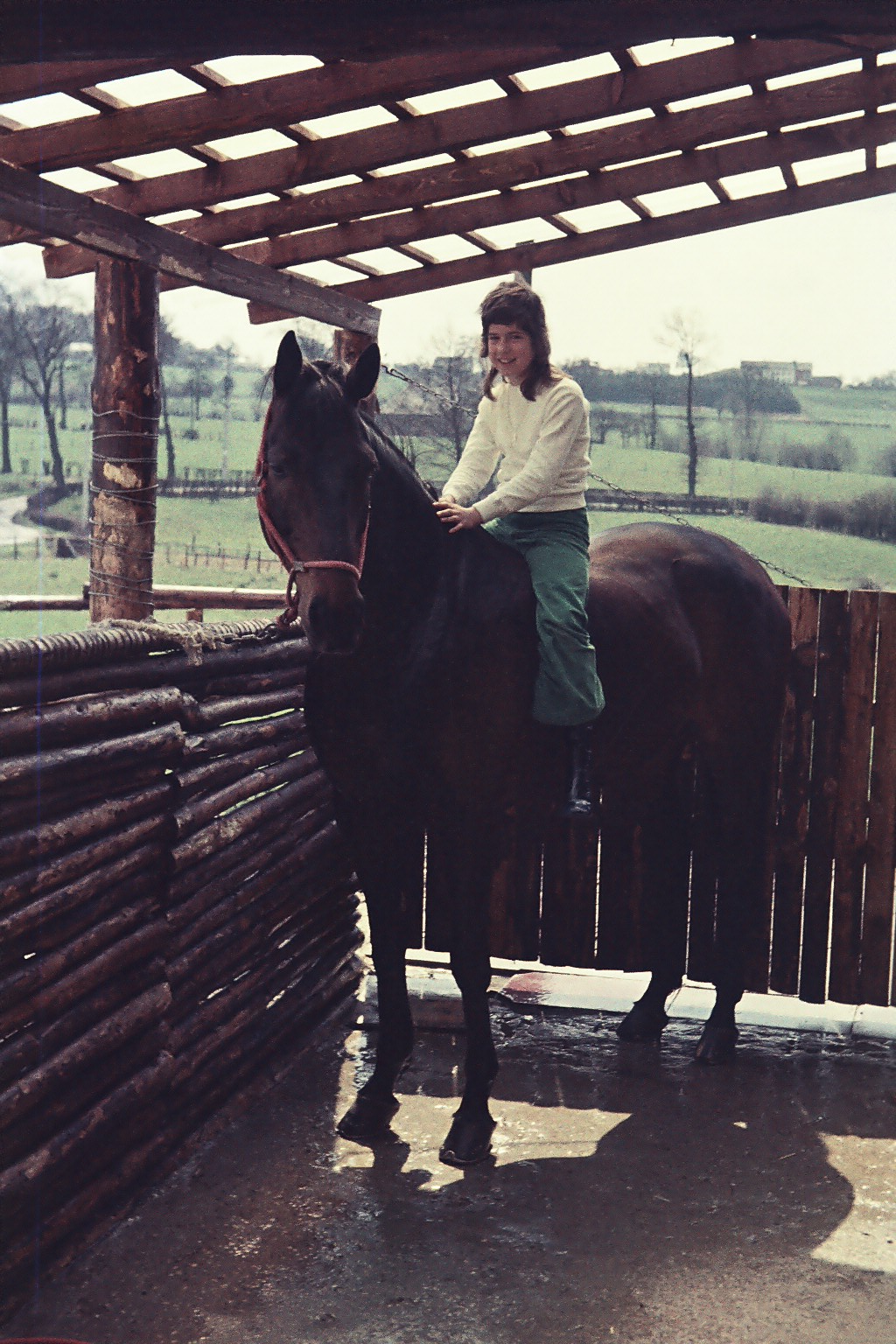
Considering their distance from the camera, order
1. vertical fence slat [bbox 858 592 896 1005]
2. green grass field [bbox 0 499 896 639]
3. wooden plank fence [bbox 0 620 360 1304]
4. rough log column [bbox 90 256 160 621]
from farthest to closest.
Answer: green grass field [bbox 0 499 896 639], rough log column [bbox 90 256 160 621], vertical fence slat [bbox 858 592 896 1005], wooden plank fence [bbox 0 620 360 1304]

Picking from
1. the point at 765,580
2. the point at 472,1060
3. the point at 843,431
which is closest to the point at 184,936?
the point at 472,1060

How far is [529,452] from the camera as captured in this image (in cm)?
451

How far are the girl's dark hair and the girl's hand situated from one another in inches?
20.6

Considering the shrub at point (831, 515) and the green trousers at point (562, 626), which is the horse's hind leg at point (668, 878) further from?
the shrub at point (831, 515)

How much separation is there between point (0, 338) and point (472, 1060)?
114 feet

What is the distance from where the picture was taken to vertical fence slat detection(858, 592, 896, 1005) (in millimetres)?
5441

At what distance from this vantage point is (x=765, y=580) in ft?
17.8

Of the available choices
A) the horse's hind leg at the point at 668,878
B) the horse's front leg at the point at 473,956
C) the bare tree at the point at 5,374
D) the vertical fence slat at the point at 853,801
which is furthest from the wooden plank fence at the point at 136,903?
the bare tree at the point at 5,374

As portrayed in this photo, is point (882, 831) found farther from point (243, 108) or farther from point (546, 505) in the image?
point (243, 108)

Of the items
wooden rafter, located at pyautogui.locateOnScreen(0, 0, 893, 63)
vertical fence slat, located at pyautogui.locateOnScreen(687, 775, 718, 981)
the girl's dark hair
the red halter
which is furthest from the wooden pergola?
vertical fence slat, located at pyautogui.locateOnScreen(687, 775, 718, 981)

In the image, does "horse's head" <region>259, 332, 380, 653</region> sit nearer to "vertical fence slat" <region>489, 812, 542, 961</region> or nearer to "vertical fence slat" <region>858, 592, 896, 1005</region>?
"vertical fence slat" <region>489, 812, 542, 961</region>

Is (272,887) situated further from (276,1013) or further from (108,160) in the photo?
(108,160)

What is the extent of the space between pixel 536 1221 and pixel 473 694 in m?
1.61

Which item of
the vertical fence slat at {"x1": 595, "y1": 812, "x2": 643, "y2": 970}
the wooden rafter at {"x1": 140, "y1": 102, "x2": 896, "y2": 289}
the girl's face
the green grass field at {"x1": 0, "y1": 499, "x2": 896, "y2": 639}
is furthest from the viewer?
the green grass field at {"x1": 0, "y1": 499, "x2": 896, "y2": 639}
